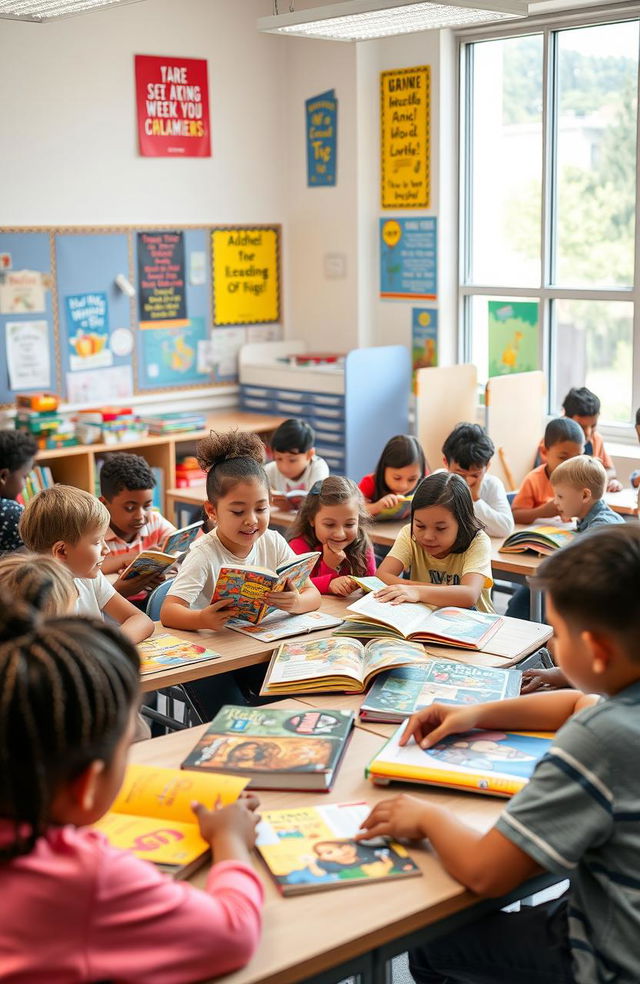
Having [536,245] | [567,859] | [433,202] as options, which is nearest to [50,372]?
[433,202]

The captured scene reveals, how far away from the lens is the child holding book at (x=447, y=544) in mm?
2961

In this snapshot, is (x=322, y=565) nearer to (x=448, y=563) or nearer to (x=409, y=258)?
(x=448, y=563)

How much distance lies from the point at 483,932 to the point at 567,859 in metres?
0.34

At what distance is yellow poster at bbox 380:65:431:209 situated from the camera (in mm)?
5746

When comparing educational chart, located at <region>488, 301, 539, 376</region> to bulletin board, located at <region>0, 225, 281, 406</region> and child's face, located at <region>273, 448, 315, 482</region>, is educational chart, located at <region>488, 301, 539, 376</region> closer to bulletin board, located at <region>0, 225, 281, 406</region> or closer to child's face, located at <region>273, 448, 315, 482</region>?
bulletin board, located at <region>0, 225, 281, 406</region>

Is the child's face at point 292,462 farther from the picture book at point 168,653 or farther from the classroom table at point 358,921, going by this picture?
the classroom table at point 358,921

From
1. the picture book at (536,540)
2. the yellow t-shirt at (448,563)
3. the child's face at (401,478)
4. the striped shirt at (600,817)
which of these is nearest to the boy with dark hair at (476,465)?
the child's face at (401,478)

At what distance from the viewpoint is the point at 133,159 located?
5648 mm

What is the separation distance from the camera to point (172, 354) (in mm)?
5980

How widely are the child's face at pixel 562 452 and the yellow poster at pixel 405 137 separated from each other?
2099mm

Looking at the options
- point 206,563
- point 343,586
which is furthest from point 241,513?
point 343,586

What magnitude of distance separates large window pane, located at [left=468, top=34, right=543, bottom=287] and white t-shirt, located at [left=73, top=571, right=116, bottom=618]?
3558mm

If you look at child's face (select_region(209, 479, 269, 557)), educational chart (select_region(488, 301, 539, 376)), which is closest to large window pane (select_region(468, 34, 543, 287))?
educational chart (select_region(488, 301, 539, 376))

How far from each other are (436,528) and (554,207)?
3.02 meters
